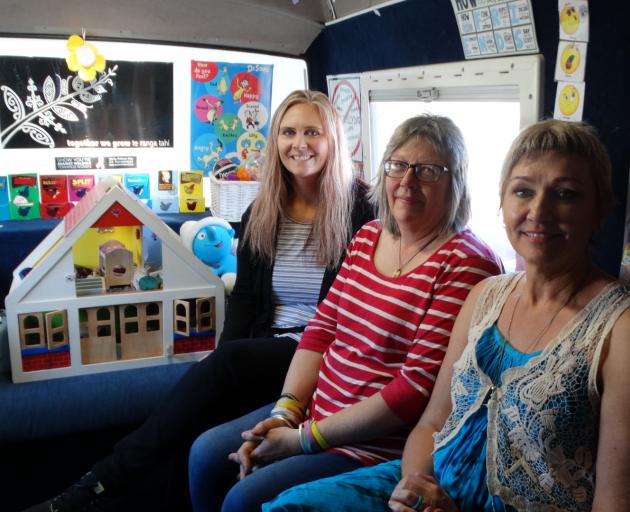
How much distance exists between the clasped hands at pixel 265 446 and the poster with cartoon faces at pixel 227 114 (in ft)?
5.92

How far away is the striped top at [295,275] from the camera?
79.4 inches

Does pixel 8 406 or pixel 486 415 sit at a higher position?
pixel 486 415

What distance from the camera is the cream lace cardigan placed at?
1041mm

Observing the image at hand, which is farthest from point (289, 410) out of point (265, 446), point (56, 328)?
point (56, 328)

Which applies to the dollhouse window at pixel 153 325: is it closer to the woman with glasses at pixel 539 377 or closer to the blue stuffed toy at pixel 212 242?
the blue stuffed toy at pixel 212 242

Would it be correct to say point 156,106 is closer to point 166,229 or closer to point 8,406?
point 166,229

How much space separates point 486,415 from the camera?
1186 mm

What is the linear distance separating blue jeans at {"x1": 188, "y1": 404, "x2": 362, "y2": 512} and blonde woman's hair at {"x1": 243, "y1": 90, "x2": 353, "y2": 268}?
0.54 metres

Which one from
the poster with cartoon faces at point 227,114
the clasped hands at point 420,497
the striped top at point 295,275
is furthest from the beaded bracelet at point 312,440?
the poster with cartoon faces at point 227,114

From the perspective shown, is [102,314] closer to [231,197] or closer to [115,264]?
[115,264]

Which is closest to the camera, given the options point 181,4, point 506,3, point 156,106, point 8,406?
point 506,3

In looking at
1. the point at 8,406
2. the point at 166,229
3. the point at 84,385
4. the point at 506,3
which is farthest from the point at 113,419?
the point at 506,3

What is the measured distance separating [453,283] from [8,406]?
4.69 feet

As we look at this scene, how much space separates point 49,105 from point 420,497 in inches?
96.3
